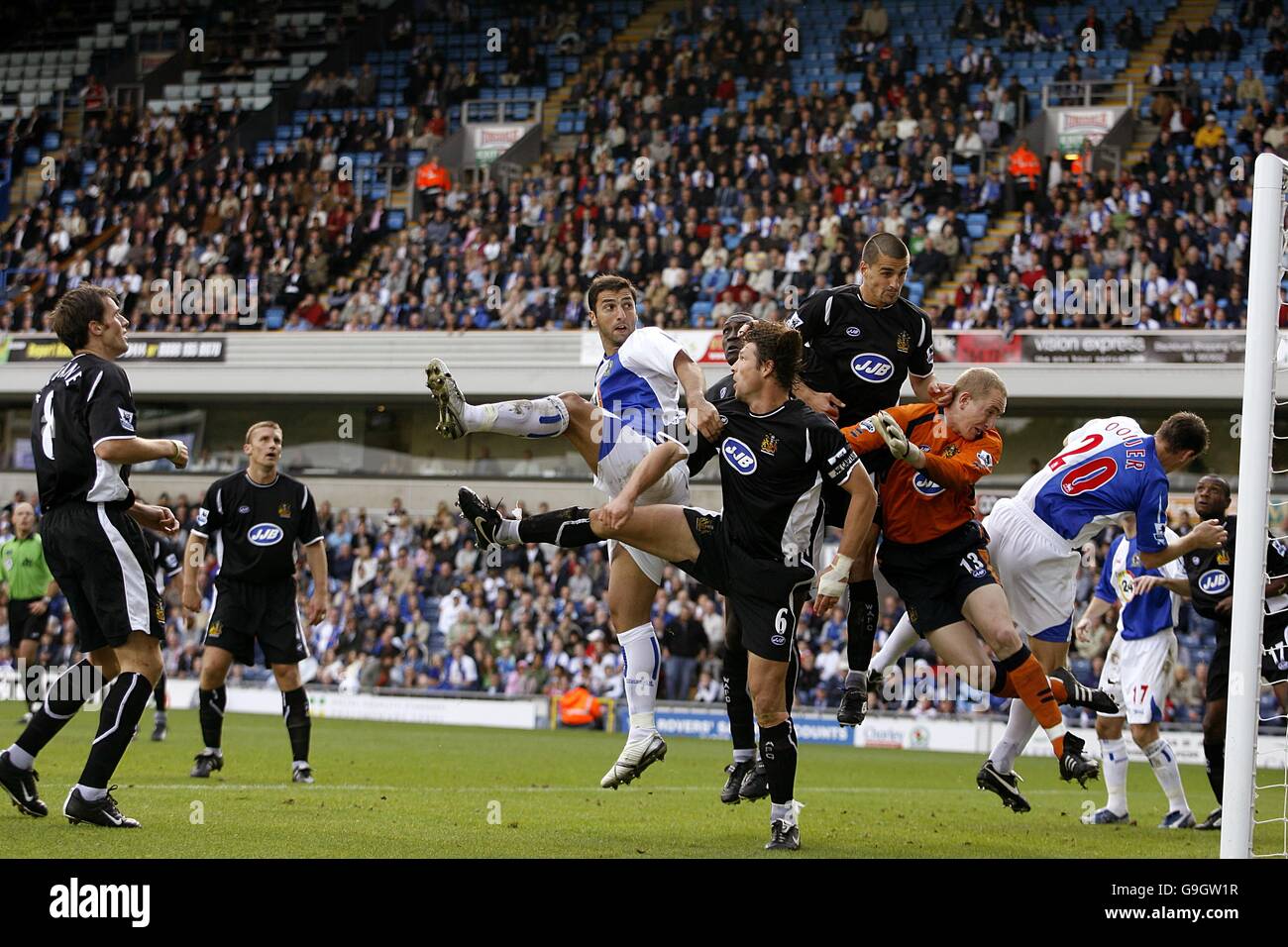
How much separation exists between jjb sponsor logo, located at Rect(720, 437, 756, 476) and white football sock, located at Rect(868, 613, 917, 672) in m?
1.98

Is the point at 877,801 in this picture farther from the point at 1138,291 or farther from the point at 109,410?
the point at 1138,291

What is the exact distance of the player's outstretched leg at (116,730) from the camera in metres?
7.87

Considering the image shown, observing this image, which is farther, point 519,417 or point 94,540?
point 519,417

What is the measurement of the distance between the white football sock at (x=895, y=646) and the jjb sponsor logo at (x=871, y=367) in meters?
1.59

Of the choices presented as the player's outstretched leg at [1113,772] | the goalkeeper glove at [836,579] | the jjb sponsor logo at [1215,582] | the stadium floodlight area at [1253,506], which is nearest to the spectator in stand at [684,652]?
the player's outstretched leg at [1113,772]

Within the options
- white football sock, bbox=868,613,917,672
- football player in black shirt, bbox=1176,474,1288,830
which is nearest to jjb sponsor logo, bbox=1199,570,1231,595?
football player in black shirt, bbox=1176,474,1288,830

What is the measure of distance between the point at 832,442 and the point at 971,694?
13.5 metres

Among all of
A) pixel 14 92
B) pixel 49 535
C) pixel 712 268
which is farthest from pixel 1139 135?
pixel 14 92

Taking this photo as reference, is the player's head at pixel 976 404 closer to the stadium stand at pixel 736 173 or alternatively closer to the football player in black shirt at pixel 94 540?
the football player in black shirt at pixel 94 540

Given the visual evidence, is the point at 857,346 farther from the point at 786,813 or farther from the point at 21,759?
the point at 21,759

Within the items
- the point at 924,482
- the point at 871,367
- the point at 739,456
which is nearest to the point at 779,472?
the point at 739,456

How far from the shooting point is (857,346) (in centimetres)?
902
